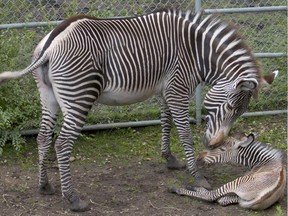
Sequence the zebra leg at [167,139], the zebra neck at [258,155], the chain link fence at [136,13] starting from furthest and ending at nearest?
1. the chain link fence at [136,13]
2. the zebra leg at [167,139]
3. the zebra neck at [258,155]

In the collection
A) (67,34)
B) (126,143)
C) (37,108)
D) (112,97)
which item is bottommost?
(126,143)

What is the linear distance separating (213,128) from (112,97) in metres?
1.04

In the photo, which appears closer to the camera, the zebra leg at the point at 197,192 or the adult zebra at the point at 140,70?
the adult zebra at the point at 140,70

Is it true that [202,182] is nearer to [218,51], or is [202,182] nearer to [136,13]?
[218,51]

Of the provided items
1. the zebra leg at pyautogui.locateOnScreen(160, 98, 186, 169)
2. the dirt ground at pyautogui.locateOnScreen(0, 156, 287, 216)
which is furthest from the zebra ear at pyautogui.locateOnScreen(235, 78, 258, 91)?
the dirt ground at pyautogui.locateOnScreen(0, 156, 287, 216)

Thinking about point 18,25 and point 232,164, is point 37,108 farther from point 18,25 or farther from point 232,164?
point 232,164

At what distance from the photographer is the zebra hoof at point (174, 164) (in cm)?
706

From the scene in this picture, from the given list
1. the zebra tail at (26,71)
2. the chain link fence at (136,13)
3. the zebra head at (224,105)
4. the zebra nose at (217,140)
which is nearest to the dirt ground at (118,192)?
the zebra nose at (217,140)

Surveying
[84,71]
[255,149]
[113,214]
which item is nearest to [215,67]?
[255,149]

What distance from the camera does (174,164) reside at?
7.06m

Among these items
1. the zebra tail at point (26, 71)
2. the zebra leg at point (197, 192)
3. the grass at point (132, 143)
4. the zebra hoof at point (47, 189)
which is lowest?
the grass at point (132, 143)

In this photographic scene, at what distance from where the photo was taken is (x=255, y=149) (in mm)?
6500

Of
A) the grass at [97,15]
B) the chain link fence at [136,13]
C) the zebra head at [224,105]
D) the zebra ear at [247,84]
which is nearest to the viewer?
the zebra ear at [247,84]

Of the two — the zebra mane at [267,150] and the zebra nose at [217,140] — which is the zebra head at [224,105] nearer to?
the zebra nose at [217,140]
